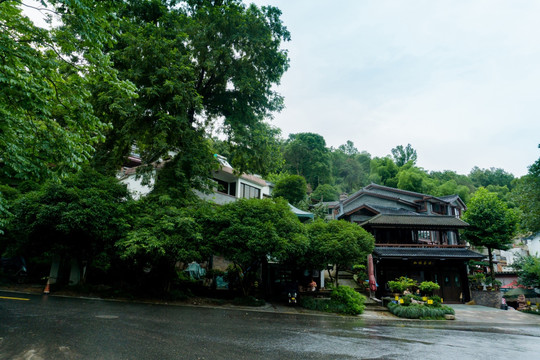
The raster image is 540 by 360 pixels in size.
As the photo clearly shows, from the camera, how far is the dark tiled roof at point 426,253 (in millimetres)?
24375

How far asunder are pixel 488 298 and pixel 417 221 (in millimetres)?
7579

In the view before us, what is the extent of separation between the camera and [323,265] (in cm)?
1694

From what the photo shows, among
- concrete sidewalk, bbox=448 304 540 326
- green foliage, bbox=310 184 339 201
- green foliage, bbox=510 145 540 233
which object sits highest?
green foliage, bbox=310 184 339 201

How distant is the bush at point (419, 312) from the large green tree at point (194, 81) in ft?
36.5

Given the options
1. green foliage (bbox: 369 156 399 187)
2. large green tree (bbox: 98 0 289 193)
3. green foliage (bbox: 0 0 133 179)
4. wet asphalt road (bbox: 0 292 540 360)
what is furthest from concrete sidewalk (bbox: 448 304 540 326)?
green foliage (bbox: 369 156 399 187)

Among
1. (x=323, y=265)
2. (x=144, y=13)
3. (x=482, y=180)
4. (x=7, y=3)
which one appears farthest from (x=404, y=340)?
(x=482, y=180)

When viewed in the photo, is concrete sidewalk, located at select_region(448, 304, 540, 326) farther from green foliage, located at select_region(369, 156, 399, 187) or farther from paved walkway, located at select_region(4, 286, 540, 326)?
green foliage, located at select_region(369, 156, 399, 187)

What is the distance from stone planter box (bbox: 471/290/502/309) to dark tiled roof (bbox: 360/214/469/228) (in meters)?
5.42

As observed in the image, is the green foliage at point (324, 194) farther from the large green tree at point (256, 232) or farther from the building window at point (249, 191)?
the large green tree at point (256, 232)

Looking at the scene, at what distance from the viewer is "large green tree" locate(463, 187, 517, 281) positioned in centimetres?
2702

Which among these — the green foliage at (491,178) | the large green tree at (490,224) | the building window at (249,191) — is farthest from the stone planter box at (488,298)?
the green foliage at (491,178)

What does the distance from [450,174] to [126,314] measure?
82.6 m

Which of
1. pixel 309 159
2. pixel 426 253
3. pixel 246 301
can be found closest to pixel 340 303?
pixel 246 301

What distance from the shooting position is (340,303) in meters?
16.7
